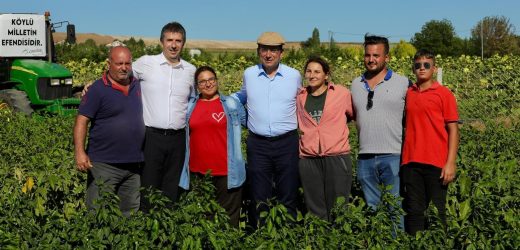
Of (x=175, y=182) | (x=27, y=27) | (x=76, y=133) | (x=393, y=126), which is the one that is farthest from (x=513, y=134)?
(x=27, y=27)

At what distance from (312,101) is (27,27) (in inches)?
405

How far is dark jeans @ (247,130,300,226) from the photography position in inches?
195

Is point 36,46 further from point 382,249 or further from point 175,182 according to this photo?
point 382,249

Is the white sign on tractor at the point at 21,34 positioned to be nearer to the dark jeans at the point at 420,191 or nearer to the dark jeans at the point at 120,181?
the dark jeans at the point at 120,181

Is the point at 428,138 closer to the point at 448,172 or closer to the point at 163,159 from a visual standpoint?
the point at 448,172

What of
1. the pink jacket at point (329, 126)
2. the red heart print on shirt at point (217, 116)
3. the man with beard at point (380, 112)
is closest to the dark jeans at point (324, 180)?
the pink jacket at point (329, 126)

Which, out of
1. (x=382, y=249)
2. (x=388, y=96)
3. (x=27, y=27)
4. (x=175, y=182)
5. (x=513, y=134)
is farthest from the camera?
(x=27, y=27)

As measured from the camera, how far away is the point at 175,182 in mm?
5090

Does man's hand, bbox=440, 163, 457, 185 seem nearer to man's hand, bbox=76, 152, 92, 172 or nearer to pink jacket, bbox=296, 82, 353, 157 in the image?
pink jacket, bbox=296, 82, 353, 157

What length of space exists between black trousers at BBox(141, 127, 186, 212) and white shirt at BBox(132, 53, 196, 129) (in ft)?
0.23

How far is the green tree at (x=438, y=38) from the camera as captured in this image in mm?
50469

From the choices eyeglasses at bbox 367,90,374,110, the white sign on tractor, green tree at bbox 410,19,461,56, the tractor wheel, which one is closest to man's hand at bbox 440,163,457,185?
eyeglasses at bbox 367,90,374,110

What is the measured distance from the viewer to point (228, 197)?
516cm

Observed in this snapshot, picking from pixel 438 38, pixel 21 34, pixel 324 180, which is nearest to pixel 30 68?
pixel 21 34
